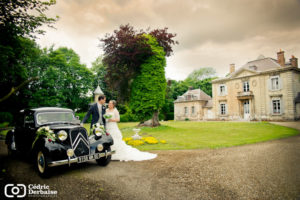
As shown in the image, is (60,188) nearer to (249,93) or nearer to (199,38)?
(199,38)

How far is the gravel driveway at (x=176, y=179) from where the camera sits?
3336 mm

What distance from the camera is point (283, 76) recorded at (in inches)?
953

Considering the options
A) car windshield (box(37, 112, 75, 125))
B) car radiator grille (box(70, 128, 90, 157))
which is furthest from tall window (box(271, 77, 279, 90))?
car radiator grille (box(70, 128, 90, 157))

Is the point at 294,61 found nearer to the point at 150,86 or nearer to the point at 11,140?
the point at 150,86

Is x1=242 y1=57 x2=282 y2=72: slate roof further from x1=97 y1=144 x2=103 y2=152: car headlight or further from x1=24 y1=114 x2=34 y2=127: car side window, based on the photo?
x1=24 y1=114 x2=34 y2=127: car side window

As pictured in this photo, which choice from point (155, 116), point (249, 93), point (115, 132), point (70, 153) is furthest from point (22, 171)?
point (249, 93)

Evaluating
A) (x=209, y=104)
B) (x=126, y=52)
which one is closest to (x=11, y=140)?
(x=126, y=52)

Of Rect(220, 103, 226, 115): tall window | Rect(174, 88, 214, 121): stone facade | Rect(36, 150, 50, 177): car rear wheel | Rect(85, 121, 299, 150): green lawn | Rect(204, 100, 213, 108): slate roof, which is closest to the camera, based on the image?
Rect(36, 150, 50, 177): car rear wheel

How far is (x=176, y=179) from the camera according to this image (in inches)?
161

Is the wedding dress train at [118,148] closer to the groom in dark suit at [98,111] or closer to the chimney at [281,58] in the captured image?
the groom in dark suit at [98,111]

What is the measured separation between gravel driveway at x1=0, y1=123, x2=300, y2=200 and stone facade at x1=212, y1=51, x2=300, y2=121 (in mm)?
23396

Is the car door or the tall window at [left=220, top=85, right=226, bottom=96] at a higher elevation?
the tall window at [left=220, top=85, right=226, bottom=96]

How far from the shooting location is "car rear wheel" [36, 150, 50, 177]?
420 centimetres

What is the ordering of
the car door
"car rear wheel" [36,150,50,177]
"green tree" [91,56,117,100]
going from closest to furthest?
"car rear wheel" [36,150,50,177] → the car door → "green tree" [91,56,117,100]
